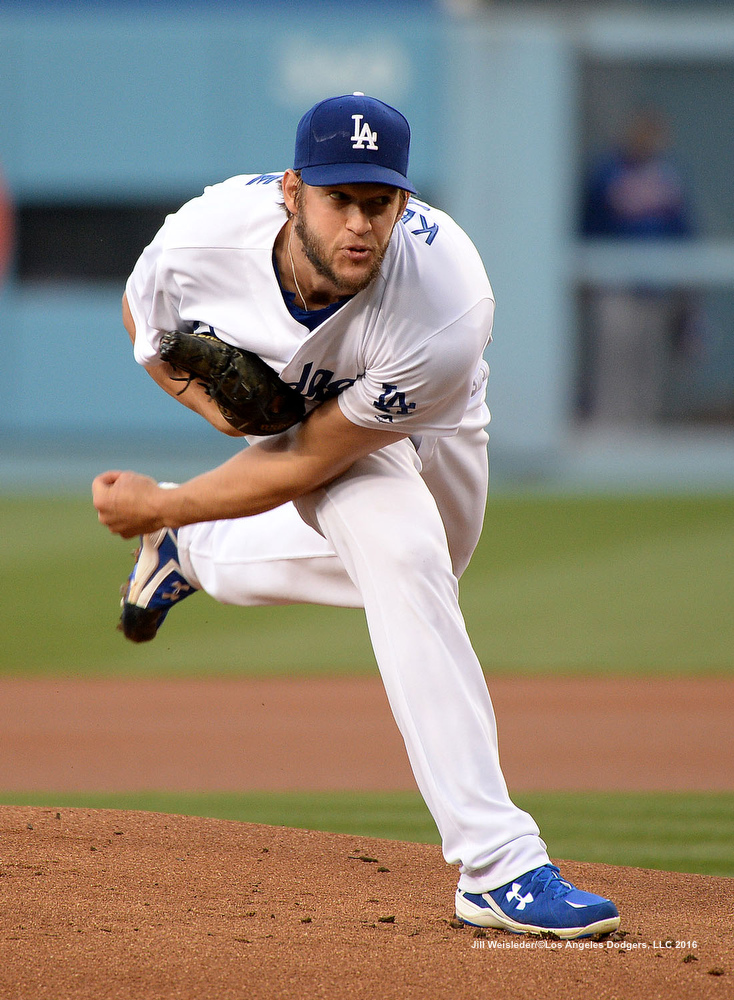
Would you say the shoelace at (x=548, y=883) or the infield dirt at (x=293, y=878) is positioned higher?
the shoelace at (x=548, y=883)

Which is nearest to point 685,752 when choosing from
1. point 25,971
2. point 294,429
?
point 294,429

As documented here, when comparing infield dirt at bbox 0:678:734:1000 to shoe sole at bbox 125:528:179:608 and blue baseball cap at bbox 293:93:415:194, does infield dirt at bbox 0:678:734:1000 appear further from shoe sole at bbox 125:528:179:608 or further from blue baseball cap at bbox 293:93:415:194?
blue baseball cap at bbox 293:93:415:194

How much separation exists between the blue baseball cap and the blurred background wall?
10.4m

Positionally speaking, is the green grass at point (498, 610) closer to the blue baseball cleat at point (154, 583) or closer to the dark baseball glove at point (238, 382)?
the blue baseball cleat at point (154, 583)

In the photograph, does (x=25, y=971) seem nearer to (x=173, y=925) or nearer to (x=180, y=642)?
(x=173, y=925)

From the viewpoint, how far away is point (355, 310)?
326 cm

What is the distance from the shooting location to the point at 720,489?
43.9ft

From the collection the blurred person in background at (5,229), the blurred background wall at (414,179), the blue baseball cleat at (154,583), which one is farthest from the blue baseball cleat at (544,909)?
the blurred person in background at (5,229)

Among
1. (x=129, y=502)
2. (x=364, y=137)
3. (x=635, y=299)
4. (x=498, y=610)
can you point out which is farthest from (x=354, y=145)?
(x=635, y=299)

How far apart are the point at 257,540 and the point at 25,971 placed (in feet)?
5.30

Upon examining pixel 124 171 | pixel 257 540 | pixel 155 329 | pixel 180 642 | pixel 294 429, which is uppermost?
pixel 124 171

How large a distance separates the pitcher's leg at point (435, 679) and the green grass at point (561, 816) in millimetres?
985

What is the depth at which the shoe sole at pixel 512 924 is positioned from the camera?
10.1 feet

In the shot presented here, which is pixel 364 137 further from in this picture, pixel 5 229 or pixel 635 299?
pixel 5 229
